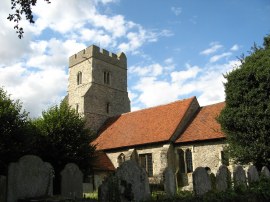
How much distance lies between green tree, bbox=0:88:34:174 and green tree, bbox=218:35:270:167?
11.8 meters

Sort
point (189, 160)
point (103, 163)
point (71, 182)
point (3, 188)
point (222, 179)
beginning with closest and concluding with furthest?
point (3, 188) < point (71, 182) < point (222, 179) < point (189, 160) < point (103, 163)

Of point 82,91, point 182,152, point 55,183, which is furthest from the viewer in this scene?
point 82,91

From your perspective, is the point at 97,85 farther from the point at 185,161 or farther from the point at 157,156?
the point at 185,161

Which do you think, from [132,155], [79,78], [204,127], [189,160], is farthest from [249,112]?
[79,78]

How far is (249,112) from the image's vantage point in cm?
1956

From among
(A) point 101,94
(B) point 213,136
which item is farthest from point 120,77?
(B) point 213,136

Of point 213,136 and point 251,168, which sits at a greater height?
point 213,136

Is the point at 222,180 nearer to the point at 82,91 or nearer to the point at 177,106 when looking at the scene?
the point at 177,106

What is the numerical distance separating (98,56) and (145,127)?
40.0ft

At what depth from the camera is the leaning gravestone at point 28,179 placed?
8.52m

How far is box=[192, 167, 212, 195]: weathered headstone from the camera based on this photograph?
1156 cm

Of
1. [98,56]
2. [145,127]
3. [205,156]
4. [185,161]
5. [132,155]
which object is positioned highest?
[98,56]

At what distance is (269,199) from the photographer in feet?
38.9

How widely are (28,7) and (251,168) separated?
12.5 m
